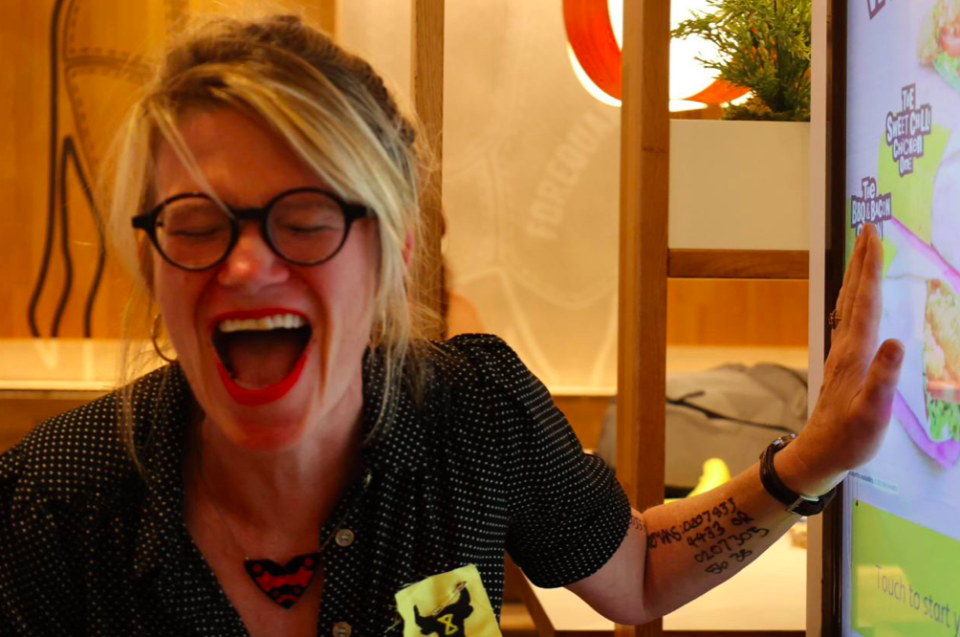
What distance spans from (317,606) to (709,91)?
185cm

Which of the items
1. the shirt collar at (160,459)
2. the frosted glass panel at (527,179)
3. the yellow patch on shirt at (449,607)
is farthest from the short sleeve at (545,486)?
the frosted glass panel at (527,179)

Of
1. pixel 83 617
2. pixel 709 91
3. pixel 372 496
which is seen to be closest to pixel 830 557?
pixel 372 496

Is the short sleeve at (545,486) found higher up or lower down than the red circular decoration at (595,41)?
lower down

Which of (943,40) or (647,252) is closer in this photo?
(943,40)

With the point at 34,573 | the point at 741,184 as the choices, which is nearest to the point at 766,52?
the point at 741,184

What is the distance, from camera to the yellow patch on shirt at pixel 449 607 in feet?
3.55

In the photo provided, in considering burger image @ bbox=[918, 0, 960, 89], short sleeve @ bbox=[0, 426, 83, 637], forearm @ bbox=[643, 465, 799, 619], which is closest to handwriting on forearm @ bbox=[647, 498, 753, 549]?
forearm @ bbox=[643, 465, 799, 619]

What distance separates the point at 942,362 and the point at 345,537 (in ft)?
1.97

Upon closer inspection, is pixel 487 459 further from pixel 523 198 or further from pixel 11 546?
pixel 523 198

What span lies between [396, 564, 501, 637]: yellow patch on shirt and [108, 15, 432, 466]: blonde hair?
18 centimetres

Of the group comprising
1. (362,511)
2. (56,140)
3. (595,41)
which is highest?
(595,41)

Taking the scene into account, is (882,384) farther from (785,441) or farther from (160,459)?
(160,459)

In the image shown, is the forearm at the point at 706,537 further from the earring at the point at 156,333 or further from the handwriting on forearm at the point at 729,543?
the earring at the point at 156,333

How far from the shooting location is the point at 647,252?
1.51 metres
